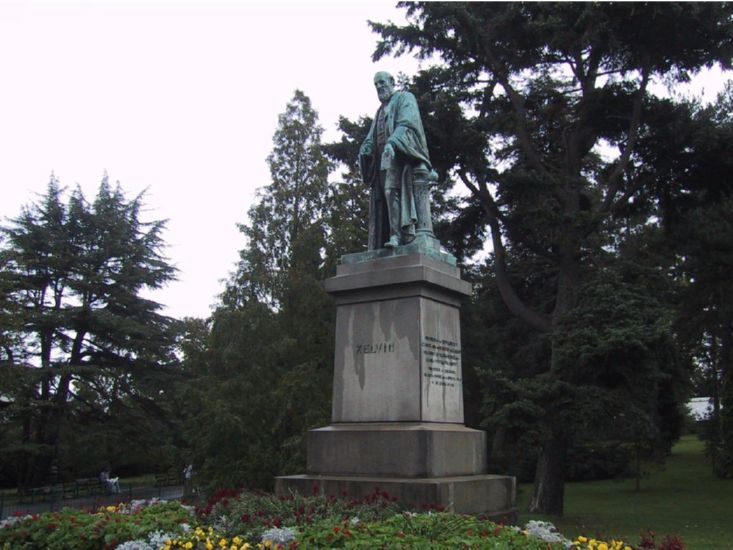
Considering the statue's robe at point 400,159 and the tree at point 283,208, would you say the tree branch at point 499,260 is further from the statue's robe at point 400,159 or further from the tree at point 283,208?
the statue's robe at point 400,159

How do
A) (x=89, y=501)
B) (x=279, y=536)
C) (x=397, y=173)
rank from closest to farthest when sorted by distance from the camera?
(x=279, y=536), (x=397, y=173), (x=89, y=501)

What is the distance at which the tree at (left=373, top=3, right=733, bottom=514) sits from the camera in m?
19.1

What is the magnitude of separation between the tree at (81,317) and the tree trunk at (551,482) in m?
22.0

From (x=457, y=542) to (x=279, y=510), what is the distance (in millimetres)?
2014

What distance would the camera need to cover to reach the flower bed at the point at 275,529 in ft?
17.4

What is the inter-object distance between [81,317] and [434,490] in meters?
31.4

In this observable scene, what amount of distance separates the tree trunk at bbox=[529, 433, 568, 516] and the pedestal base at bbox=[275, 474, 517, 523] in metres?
11.9

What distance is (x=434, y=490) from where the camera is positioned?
24.0ft

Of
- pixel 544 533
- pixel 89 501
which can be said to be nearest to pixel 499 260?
pixel 544 533

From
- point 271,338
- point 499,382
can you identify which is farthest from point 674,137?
point 271,338

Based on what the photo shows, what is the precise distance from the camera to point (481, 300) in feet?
94.3

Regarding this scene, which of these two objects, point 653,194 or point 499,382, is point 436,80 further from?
point 499,382

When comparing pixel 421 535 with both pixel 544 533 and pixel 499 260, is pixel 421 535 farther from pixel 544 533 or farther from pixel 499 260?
pixel 499 260

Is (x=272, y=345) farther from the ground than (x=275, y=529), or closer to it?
farther from the ground
